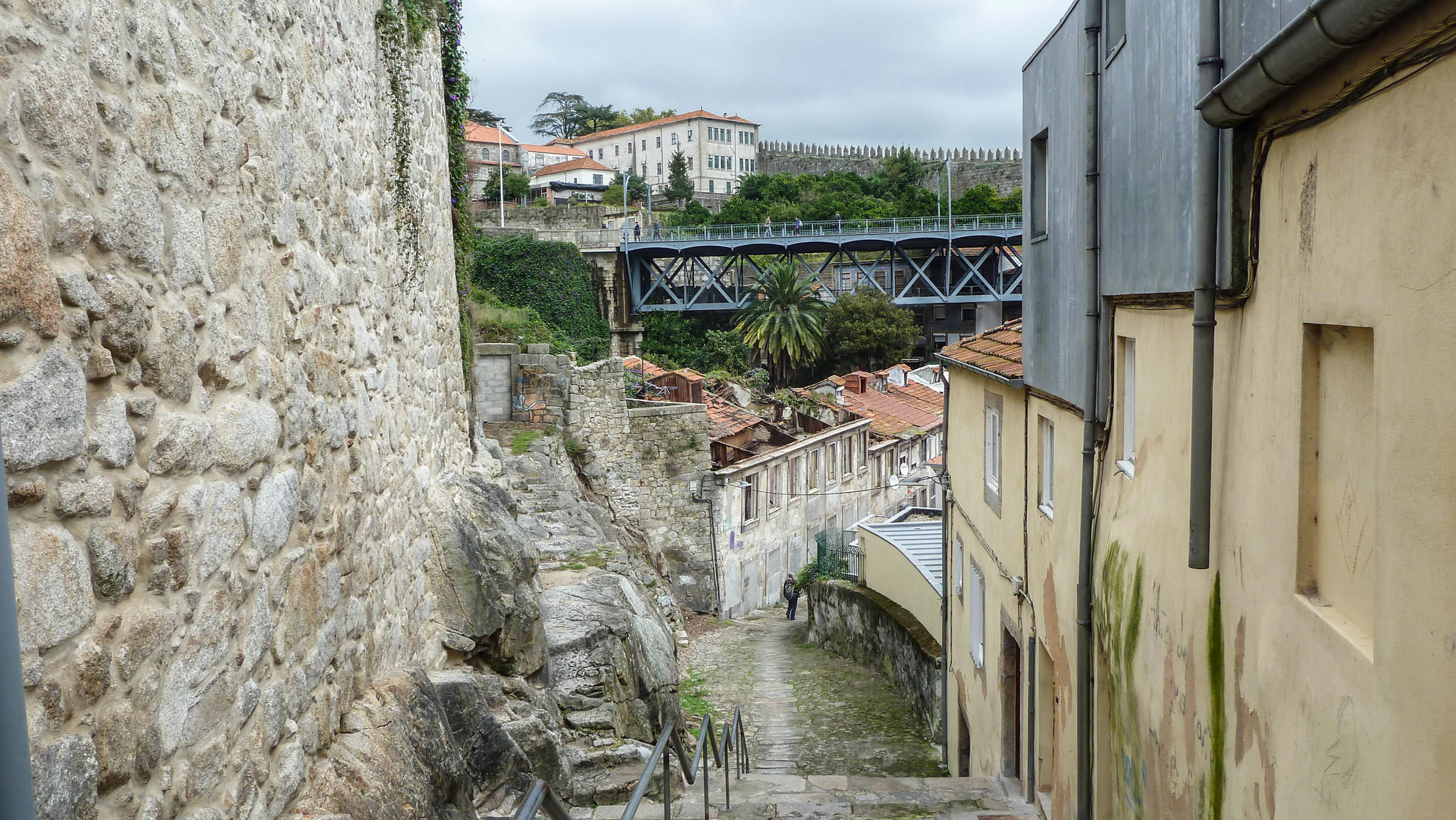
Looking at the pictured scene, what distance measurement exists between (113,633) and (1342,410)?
345cm

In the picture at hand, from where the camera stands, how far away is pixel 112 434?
90.8 inches

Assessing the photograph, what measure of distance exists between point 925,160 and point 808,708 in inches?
2779

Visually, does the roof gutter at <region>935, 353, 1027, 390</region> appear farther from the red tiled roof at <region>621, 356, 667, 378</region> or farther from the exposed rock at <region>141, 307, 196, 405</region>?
the red tiled roof at <region>621, 356, 667, 378</region>

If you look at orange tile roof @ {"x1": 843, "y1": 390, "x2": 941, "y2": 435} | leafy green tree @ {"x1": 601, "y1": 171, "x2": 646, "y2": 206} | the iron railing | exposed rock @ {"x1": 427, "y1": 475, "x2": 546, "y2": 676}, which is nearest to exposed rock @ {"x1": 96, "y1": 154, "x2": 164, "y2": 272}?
the iron railing

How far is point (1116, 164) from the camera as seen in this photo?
637cm

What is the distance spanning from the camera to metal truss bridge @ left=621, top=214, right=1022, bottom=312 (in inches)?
1865

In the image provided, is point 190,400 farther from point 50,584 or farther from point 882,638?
point 882,638

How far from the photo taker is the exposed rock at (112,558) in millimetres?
2213

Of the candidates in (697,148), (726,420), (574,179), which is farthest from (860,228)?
(697,148)

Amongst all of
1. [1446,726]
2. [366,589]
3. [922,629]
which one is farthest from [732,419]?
[1446,726]

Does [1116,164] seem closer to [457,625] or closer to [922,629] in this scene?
[457,625]

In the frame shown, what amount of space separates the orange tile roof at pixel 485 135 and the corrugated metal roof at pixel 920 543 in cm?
7015

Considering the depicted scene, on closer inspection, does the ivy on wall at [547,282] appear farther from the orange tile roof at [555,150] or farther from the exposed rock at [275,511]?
the orange tile roof at [555,150]

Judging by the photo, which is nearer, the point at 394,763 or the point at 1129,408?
the point at 394,763
